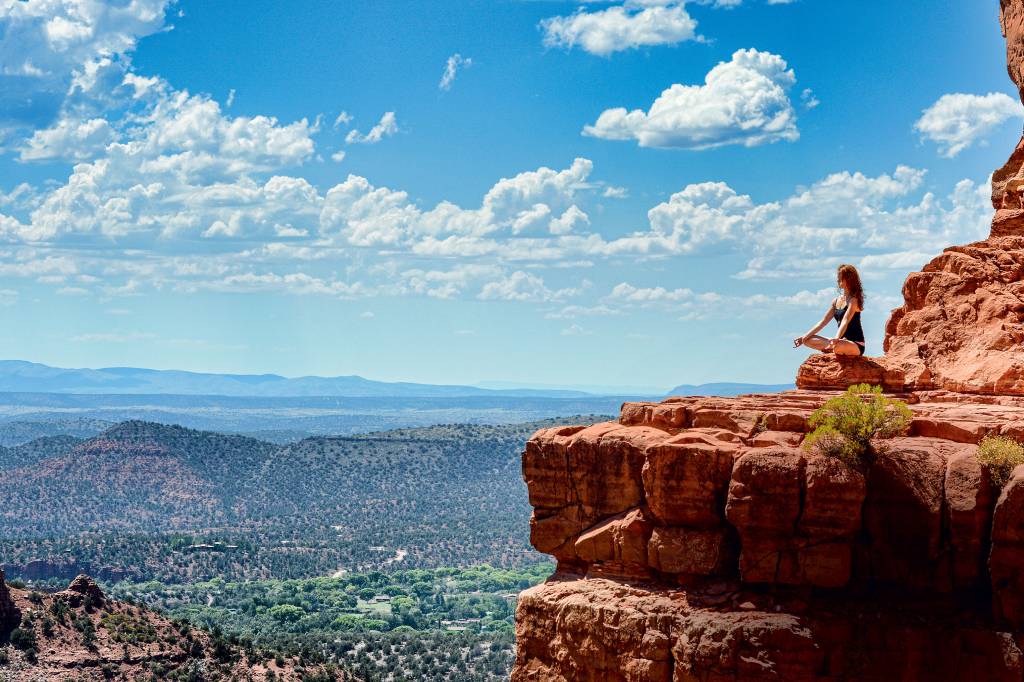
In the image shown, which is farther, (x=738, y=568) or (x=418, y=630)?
(x=418, y=630)

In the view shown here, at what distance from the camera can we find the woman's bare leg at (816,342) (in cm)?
3994

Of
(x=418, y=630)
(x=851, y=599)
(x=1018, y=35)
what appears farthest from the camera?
(x=418, y=630)

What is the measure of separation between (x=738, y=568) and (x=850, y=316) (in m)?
8.71

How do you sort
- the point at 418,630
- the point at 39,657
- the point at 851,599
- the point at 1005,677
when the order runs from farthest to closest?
the point at 418,630, the point at 39,657, the point at 851,599, the point at 1005,677

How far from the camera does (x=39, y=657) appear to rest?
91.2 m

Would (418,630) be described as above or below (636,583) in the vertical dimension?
below

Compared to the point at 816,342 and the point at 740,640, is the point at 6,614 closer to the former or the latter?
the point at 816,342

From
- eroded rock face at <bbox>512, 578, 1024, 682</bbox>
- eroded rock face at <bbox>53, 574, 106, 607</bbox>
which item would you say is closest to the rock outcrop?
eroded rock face at <bbox>53, 574, 106, 607</bbox>

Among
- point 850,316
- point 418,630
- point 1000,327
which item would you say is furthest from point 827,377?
point 418,630

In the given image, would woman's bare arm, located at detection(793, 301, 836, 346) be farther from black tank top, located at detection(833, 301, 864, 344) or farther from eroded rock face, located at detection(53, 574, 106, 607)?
eroded rock face, located at detection(53, 574, 106, 607)

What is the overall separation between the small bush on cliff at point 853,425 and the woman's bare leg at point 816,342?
4613 millimetres

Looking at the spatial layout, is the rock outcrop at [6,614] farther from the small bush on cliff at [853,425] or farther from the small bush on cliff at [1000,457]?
the small bush on cliff at [1000,457]

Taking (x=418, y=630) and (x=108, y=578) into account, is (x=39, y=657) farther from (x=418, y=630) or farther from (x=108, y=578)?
(x=108, y=578)

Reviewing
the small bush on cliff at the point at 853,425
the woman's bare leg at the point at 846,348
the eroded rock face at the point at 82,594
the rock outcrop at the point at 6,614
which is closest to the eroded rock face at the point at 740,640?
the small bush on cliff at the point at 853,425
